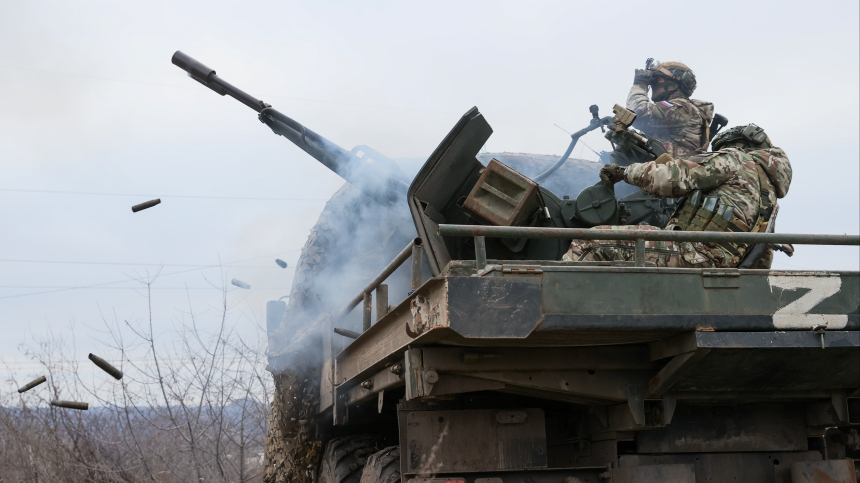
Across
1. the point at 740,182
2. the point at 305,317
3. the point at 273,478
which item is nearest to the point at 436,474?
the point at 740,182

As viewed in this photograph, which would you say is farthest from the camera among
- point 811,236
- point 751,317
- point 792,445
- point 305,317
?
point 305,317

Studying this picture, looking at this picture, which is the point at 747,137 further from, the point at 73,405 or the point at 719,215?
the point at 73,405

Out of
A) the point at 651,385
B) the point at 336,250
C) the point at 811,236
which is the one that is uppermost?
the point at 336,250

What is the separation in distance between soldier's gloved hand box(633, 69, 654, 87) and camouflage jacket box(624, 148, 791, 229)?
308 centimetres

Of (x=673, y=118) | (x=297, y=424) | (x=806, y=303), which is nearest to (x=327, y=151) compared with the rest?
(x=297, y=424)

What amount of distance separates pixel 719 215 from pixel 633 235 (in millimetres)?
1510

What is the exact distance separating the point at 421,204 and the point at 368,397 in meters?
1.29

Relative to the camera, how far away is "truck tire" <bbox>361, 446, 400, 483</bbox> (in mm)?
4668

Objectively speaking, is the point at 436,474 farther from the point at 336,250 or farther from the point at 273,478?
the point at 273,478

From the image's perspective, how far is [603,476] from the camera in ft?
13.7

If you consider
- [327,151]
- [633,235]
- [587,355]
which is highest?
[327,151]

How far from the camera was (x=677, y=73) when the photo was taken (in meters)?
8.35

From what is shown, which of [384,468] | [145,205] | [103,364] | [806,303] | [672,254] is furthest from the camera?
[103,364]

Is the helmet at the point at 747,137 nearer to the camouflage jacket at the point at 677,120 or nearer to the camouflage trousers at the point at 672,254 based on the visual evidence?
the camouflage trousers at the point at 672,254
